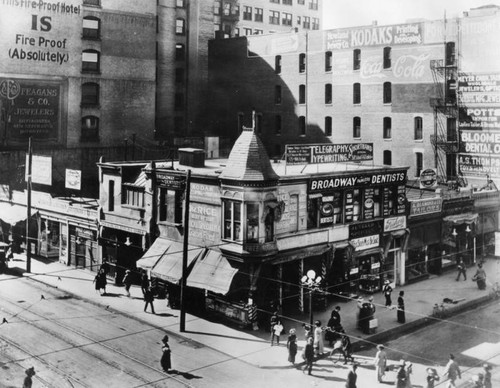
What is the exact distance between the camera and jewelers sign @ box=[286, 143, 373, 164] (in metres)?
33.4

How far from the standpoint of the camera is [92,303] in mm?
32906

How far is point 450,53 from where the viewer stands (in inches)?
2020

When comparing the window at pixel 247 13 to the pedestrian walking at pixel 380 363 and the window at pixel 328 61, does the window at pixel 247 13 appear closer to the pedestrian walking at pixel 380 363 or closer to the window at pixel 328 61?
the window at pixel 328 61

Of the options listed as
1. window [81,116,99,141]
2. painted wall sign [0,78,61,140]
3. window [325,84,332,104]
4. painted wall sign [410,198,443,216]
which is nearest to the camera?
painted wall sign [410,198,443,216]

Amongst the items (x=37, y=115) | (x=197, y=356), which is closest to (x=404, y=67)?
(x=37, y=115)

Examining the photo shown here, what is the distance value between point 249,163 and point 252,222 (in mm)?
2955

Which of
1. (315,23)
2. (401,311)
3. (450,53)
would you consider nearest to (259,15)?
(315,23)

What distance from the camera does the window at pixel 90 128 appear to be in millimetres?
56375

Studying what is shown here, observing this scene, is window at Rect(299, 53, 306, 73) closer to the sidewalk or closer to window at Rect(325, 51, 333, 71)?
window at Rect(325, 51, 333, 71)

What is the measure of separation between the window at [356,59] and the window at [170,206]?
3058cm

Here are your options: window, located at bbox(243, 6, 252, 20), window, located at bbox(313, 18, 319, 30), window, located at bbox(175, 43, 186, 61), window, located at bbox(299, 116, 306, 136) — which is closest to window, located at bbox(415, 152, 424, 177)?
window, located at bbox(299, 116, 306, 136)

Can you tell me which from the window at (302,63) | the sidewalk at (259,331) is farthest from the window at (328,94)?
the sidewalk at (259,331)

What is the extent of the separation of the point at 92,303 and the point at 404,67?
35808 mm

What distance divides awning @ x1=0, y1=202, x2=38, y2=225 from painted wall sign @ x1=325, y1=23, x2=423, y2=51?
3306cm
